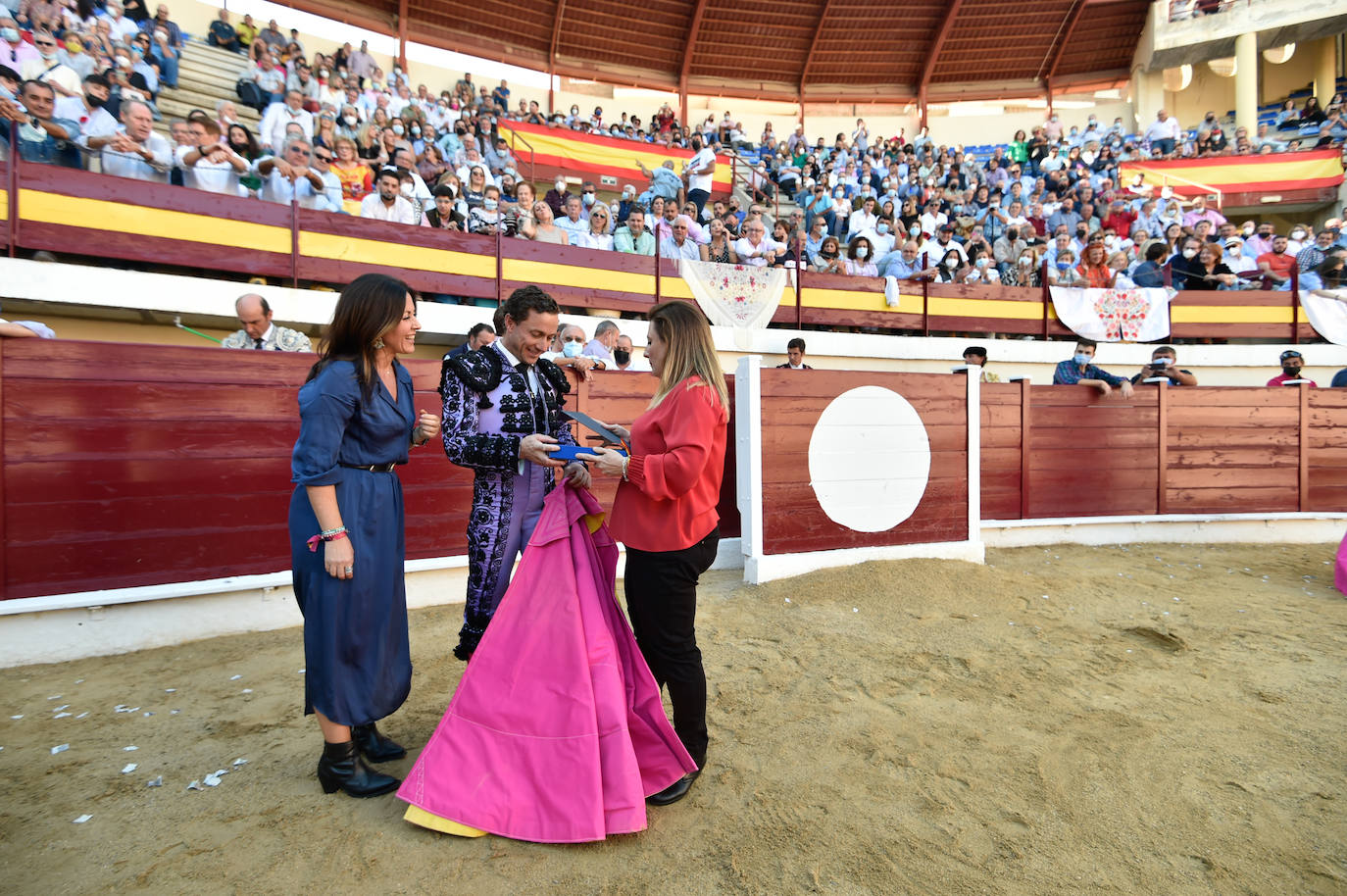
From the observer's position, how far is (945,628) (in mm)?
4180

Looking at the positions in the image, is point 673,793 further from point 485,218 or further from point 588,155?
point 588,155

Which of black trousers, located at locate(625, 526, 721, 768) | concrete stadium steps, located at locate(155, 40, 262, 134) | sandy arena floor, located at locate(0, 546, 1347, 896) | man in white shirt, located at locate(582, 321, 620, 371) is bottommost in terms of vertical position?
sandy arena floor, located at locate(0, 546, 1347, 896)

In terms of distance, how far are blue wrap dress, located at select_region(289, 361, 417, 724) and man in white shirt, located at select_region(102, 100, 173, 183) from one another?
613 centimetres

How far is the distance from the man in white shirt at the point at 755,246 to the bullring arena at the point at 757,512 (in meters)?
0.10

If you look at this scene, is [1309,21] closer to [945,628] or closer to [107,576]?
[945,628]

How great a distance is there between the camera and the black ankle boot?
2223mm

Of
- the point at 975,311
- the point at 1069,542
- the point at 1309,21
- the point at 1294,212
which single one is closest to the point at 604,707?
the point at 1069,542

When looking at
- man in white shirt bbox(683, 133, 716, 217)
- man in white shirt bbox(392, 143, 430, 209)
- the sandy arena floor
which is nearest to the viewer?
the sandy arena floor

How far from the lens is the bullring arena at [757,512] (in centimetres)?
208

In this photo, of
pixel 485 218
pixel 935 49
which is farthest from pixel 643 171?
pixel 935 49

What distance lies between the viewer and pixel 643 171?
14.9 meters

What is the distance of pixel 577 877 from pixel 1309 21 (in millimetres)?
26525

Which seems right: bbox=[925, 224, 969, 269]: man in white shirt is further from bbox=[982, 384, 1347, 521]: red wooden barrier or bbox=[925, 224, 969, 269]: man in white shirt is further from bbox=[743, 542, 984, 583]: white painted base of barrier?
bbox=[743, 542, 984, 583]: white painted base of barrier

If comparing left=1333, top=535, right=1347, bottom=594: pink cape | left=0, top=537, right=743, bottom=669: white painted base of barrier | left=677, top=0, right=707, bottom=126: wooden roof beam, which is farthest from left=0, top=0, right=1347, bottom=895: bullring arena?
left=677, top=0, right=707, bottom=126: wooden roof beam
